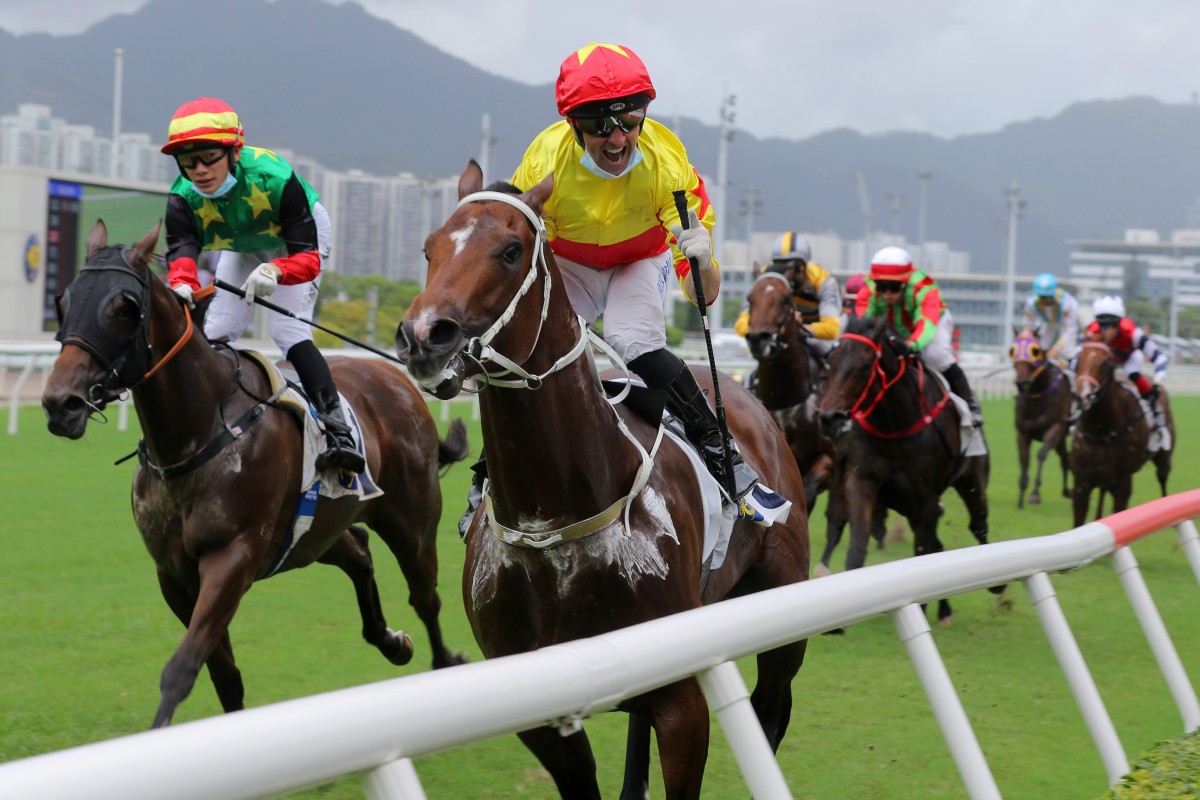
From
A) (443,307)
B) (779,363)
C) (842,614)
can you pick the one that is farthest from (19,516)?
(842,614)

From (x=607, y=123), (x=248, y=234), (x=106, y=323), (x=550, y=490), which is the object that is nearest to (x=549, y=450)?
(x=550, y=490)

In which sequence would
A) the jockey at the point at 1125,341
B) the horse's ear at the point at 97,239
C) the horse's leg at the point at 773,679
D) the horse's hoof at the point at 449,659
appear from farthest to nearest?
the jockey at the point at 1125,341
the horse's hoof at the point at 449,659
the horse's ear at the point at 97,239
the horse's leg at the point at 773,679

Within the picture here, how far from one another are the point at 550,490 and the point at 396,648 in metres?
2.41

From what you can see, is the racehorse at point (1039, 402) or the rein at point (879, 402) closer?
the rein at point (879, 402)

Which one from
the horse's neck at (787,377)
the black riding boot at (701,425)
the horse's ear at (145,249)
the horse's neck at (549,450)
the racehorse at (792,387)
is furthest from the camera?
the horse's neck at (787,377)

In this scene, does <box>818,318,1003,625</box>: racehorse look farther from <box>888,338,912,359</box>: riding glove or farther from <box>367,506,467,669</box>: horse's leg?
<box>367,506,467,669</box>: horse's leg

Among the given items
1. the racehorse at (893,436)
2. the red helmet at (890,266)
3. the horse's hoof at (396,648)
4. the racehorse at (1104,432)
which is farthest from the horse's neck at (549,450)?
the racehorse at (1104,432)

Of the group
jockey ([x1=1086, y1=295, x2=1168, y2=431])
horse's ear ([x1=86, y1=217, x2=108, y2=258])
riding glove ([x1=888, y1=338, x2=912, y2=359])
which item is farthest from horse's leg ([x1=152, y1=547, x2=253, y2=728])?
jockey ([x1=1086, y1=295, x2=1168, y2=431])

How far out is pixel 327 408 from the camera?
4742mm

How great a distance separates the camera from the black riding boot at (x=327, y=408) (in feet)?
15.2

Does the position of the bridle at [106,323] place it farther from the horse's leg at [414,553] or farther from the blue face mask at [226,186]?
the horse's leg at [414,553]

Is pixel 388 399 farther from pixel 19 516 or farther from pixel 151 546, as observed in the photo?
pixel 19 516

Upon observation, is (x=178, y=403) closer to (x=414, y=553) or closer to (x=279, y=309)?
(x=279, y=309)

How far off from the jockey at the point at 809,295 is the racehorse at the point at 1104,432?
1.85 metres
